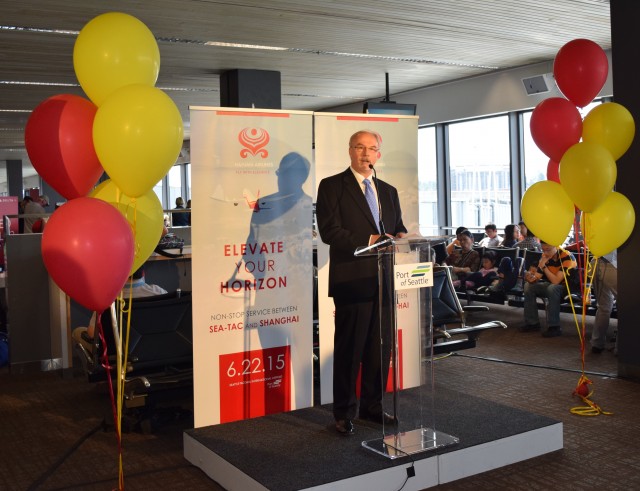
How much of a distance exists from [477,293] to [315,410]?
5057 mm

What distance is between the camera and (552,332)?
8.12 metres

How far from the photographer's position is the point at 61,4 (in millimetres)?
6875

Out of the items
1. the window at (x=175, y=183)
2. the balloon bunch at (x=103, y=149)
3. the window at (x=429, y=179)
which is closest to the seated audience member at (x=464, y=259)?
the window at (x=429, y=179)

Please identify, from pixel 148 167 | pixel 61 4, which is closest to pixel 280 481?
pixel 148 167

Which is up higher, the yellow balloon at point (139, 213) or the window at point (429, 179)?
the window at point (429, 179)

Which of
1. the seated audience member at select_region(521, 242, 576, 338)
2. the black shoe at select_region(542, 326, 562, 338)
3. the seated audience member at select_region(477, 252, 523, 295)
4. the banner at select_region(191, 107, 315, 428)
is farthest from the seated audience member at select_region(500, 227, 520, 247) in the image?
the banner at select_region(191, 107, 315, 428)

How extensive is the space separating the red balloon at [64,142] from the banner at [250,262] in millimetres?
1216

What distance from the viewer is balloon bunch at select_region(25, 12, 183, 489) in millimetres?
3145

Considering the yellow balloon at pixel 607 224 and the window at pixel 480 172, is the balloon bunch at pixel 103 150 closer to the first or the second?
the yellow balloon at pixel 607 224

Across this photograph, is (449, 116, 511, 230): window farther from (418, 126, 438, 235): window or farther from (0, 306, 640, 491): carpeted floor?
(0, 306, 640, 491): carpeted floor

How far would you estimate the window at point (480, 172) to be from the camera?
12844mm

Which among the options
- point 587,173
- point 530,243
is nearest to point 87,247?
point 587,173

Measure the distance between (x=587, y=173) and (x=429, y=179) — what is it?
9.90m

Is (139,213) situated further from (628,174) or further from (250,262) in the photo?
(628,174)
